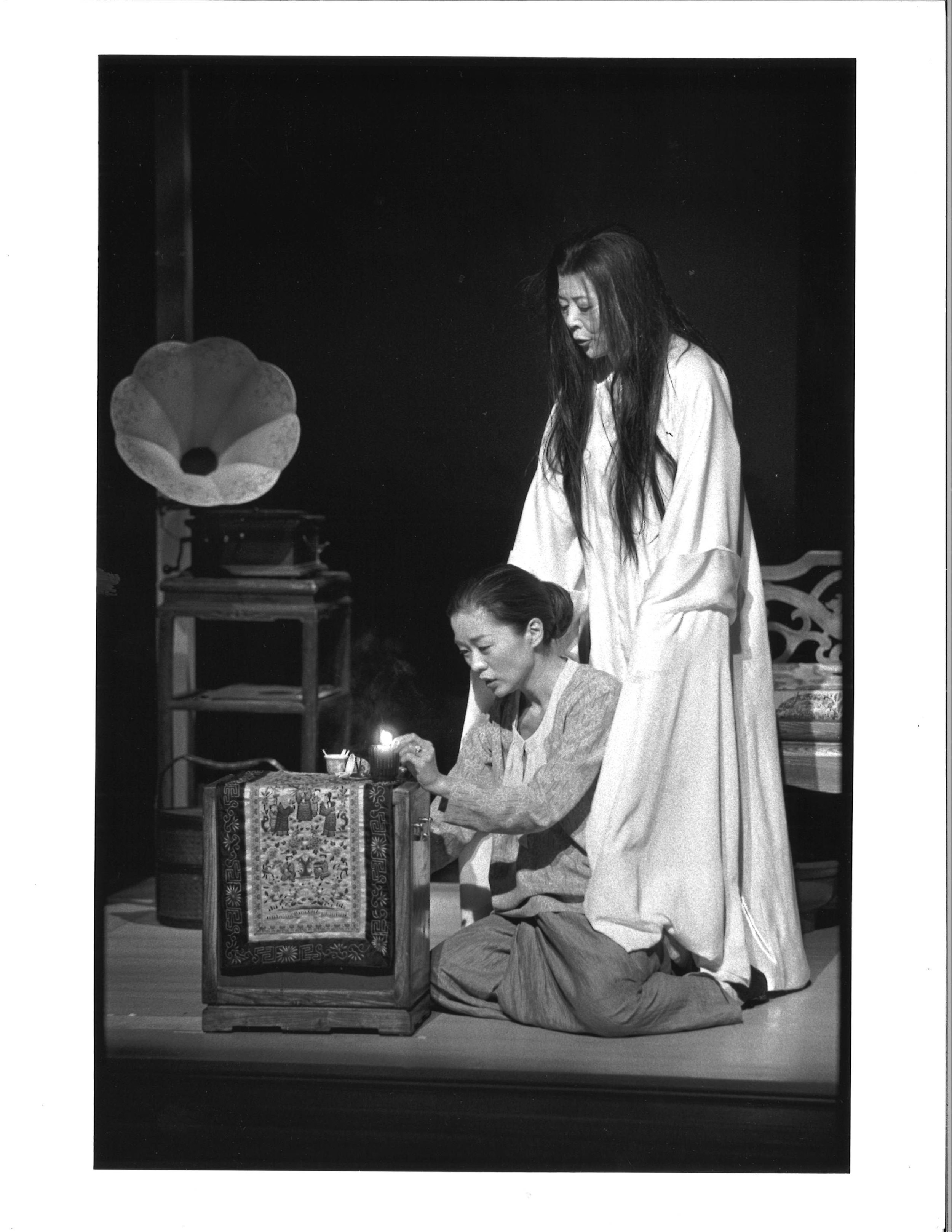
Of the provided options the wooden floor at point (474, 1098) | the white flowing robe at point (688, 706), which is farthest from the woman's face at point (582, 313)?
the wooden floor at point (474, 1098)

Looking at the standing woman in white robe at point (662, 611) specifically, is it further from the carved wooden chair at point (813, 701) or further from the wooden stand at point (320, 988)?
the wooden stand at point (320, 988)

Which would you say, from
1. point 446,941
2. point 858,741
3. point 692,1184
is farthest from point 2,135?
point 692,1184

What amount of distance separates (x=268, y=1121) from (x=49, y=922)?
0.79 meters

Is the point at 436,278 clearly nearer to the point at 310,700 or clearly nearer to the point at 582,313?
the point at 582,313

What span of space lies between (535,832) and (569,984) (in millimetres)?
420

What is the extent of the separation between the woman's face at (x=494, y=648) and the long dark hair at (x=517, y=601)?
0.02 meters

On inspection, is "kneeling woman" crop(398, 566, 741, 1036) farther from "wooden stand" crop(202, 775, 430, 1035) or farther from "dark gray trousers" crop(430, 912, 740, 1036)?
"wooden stand" crop(202, 775, 430, 1035)

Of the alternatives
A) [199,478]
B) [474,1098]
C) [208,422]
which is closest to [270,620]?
[199,478]

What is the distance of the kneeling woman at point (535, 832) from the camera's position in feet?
14.3

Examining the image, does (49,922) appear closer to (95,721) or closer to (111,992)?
(111,992)

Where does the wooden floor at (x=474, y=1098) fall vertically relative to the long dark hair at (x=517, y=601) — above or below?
below

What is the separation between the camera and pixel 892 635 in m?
4.46

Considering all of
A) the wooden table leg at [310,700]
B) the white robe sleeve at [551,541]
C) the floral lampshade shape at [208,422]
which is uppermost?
the floral lampshade shape at [208,422]

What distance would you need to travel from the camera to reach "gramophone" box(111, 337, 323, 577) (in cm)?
464
